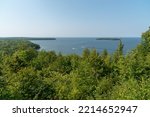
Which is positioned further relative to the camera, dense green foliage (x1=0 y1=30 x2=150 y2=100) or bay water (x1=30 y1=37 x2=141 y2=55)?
bay water (x1=30 y1=37 x2=141 y2=55)

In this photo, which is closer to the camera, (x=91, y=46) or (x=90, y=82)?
(x=90, y=82)

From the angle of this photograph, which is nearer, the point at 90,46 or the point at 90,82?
the point at 90,82

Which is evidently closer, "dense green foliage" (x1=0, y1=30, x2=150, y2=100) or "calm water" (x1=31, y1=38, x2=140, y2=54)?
"dense green foliage" (x1=0, y1=30, x2=150, y2=100)

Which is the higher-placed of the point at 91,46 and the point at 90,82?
the point at 90,82

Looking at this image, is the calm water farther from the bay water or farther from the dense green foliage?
the dense green foliage

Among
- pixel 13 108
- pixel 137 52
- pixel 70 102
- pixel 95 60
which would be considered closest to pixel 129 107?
pixel 70 102

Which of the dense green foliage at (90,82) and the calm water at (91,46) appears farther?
the calm water at (91,46)

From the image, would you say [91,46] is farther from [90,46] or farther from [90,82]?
[90,82]

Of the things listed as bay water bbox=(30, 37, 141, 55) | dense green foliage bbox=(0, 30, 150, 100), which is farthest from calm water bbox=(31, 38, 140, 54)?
dense green foliage bbox=(0, 30, 150, 100)

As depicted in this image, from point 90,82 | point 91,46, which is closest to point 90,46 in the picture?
point 91,46

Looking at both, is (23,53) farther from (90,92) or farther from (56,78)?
(90,92)

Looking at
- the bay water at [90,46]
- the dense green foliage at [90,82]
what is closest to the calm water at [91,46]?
the bay water at [90,46]

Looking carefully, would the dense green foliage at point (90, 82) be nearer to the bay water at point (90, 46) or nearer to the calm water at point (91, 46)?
the bay water at point (90, 46)

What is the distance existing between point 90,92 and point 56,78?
869cm
